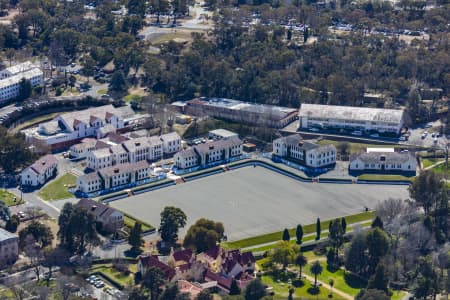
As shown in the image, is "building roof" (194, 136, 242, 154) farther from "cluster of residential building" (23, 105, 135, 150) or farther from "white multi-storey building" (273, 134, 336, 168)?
"cluster of residential building" (23, 105, 135, 150)

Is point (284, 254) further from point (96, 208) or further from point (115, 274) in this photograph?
point (96, 208)

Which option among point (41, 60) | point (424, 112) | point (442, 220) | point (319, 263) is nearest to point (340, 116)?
point (424, 112)

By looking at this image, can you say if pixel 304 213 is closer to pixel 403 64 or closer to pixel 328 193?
pixel 328 193

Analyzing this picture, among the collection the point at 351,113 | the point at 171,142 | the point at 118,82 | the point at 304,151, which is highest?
the point at 118,82

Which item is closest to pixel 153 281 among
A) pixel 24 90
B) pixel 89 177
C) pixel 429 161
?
pixel 89 177

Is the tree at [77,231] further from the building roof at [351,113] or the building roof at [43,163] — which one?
the building roof at [351,113]
